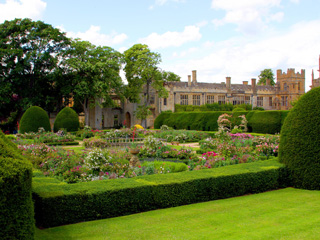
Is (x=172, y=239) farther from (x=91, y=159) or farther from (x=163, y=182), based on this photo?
(x=91, y=159)

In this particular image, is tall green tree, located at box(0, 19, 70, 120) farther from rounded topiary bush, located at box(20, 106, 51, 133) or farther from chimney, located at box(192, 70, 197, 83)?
chimney, located at box(192, 70, 197, 83)

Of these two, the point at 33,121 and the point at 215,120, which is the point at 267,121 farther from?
the point at 33,121

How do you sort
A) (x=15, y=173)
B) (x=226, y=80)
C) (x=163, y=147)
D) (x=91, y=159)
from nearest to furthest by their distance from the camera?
(x=15, y=173) → (x=91, y=159) → (x=163, y=147) → (x=226, y=80)

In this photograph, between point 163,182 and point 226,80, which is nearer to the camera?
point 163,182

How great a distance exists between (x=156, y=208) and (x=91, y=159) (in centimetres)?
319

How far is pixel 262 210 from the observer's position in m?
5.05

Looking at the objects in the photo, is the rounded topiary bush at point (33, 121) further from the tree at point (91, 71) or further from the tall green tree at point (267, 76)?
the tall green tree at point (267, 76)

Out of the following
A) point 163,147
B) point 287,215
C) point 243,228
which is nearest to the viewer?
point 243,228

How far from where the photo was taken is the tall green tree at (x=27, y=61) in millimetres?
26703

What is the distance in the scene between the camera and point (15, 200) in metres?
3.16

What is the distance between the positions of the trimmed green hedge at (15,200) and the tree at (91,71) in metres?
25.9

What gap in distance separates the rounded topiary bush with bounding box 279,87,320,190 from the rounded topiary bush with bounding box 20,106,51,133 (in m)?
18.2

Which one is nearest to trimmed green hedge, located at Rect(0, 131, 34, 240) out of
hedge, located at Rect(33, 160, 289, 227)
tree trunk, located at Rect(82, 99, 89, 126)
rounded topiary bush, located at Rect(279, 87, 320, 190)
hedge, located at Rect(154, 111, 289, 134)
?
hedge, located at Rect(33, 160, 289, 227)

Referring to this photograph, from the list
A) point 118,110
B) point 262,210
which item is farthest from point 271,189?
point 118,110
